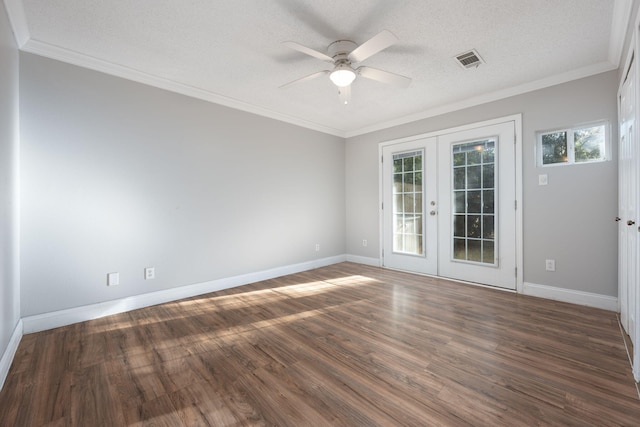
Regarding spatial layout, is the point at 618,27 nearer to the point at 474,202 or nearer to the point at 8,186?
the point at 474,202

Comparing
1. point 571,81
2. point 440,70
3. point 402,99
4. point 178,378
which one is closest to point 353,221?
point 402,99

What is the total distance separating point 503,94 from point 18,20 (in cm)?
487

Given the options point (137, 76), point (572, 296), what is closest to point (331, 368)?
point (572, 296)

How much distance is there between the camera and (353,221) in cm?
529

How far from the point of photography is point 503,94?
345 cm

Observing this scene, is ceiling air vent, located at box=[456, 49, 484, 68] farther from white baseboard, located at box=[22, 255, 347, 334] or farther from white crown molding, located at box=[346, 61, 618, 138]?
white baseboard, located at box=[22, 255, 347, 334]

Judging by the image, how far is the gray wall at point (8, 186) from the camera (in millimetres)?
1808

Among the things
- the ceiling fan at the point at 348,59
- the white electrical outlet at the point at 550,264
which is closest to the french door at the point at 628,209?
the white electrical outlet at the point at 550,264

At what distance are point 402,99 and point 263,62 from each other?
1.94m

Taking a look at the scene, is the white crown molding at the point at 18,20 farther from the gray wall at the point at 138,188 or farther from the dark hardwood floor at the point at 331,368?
the dark hardwood floor at the point at 331,368

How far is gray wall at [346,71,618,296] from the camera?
2799mm

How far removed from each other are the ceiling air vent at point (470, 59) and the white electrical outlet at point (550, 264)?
2357 millimetres

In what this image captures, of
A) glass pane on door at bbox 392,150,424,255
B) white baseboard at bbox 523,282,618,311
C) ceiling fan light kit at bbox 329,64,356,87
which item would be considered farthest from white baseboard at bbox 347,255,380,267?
ceiling fan light kit at bbox 329,64,356,87

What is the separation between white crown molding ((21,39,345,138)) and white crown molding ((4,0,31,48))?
86 mm
